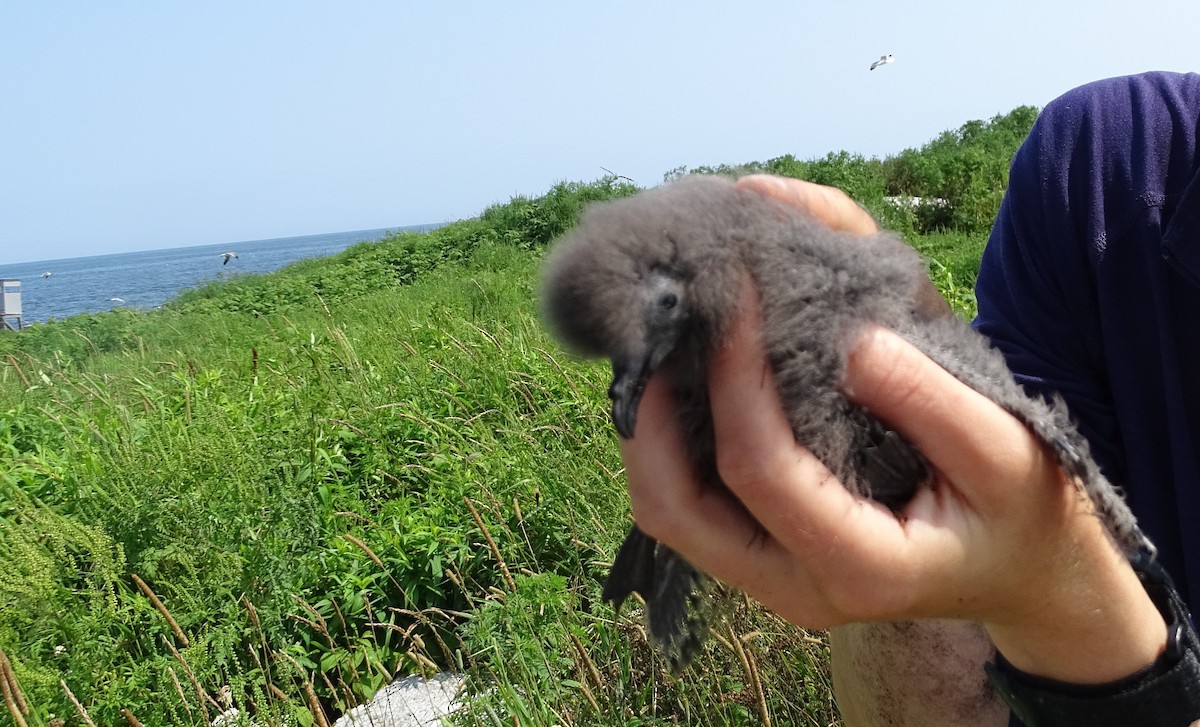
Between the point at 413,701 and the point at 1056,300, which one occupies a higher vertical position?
the point at 1056,300

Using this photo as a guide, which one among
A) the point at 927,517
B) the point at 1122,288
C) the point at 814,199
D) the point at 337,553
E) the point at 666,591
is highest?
the point at 814,199

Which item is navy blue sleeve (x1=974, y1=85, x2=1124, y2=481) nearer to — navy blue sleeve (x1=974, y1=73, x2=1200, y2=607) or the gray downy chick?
navy blue sleeve (x1=974, y1=73, x2=1200, y2=607)

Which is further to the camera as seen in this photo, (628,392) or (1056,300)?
(1056,300)

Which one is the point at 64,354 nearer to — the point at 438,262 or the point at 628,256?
the point at 438,262

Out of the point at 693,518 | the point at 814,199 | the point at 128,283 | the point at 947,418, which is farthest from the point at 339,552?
the point at 128,283

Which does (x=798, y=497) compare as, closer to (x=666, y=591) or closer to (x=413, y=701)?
(x=666, y=591)

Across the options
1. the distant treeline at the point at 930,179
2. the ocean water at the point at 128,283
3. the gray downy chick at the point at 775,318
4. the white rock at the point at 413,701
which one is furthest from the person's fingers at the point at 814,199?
the ocean water at the point at 128,283
